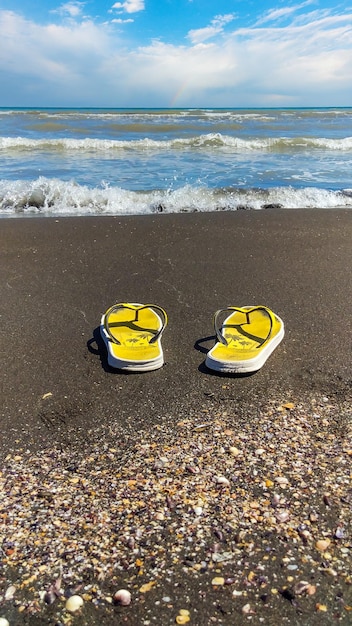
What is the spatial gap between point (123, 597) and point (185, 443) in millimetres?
756

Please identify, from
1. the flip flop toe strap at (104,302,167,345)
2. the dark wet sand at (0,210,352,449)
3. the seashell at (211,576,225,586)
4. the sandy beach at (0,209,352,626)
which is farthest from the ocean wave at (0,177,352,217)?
the seashell at (211,576,225,586)

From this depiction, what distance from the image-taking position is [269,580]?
1428 mm

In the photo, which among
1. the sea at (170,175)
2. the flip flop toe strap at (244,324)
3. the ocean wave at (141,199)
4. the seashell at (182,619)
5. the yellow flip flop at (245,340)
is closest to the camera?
the seashell at (182,619)

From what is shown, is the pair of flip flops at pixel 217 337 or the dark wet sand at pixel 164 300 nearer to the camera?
the dark wet sand at pixel 164 300

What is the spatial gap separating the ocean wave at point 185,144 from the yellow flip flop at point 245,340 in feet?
36.7

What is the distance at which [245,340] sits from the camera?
115 inches

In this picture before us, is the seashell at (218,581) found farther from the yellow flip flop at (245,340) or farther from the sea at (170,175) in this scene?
the sea at (170,175)

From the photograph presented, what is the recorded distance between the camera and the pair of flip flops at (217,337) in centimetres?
266

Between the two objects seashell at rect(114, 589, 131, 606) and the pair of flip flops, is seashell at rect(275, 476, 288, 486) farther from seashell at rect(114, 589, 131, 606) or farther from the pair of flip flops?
the pair of flip flops

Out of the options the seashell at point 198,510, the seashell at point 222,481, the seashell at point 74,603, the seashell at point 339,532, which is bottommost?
the seashell at point 74,603

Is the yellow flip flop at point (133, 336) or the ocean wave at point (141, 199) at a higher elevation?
the ocean wave at point (141, 199)

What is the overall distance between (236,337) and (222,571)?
1.68 meters

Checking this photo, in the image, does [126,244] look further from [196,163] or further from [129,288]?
[196,163]

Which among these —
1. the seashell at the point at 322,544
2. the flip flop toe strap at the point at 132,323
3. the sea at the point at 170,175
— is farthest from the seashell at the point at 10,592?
the sea at the point at 170,175
